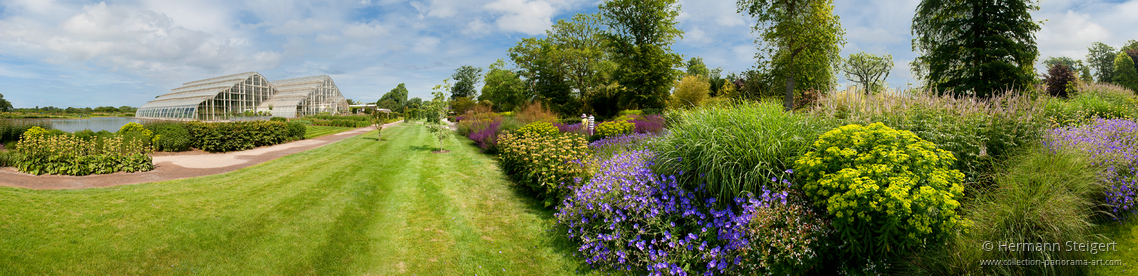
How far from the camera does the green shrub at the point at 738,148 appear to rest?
11.2ft

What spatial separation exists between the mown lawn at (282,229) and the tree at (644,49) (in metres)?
22.4

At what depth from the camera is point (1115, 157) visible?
327 cm

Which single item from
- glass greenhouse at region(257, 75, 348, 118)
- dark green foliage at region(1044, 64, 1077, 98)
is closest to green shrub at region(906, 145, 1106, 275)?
dark green foliage at region(1044, 64, 1077, 98)

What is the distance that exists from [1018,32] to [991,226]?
20979 millimetres

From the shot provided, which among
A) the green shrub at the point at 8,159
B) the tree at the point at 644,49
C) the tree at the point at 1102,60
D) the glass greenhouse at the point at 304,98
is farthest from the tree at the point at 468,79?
the tree at the point at 1102,60

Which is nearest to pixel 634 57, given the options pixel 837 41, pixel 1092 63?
pixel 837 41

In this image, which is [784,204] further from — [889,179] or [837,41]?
[837,41]


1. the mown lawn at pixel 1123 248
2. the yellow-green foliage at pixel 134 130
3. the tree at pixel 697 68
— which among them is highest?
the tree at pixel 697 68

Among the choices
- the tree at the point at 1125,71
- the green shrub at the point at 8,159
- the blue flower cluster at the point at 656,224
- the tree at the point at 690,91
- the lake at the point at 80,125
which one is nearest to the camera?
the blue flower cluster at the point at 656,224

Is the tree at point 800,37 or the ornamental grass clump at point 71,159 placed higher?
the tree at point 800,37

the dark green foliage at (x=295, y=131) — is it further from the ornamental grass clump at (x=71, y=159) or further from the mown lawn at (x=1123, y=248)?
the mown lawn at (x=1123, y=248)

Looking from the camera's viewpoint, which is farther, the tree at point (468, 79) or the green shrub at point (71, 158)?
the tree at point (468, 79)

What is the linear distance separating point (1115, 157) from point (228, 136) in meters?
18.3

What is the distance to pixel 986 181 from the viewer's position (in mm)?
3596
